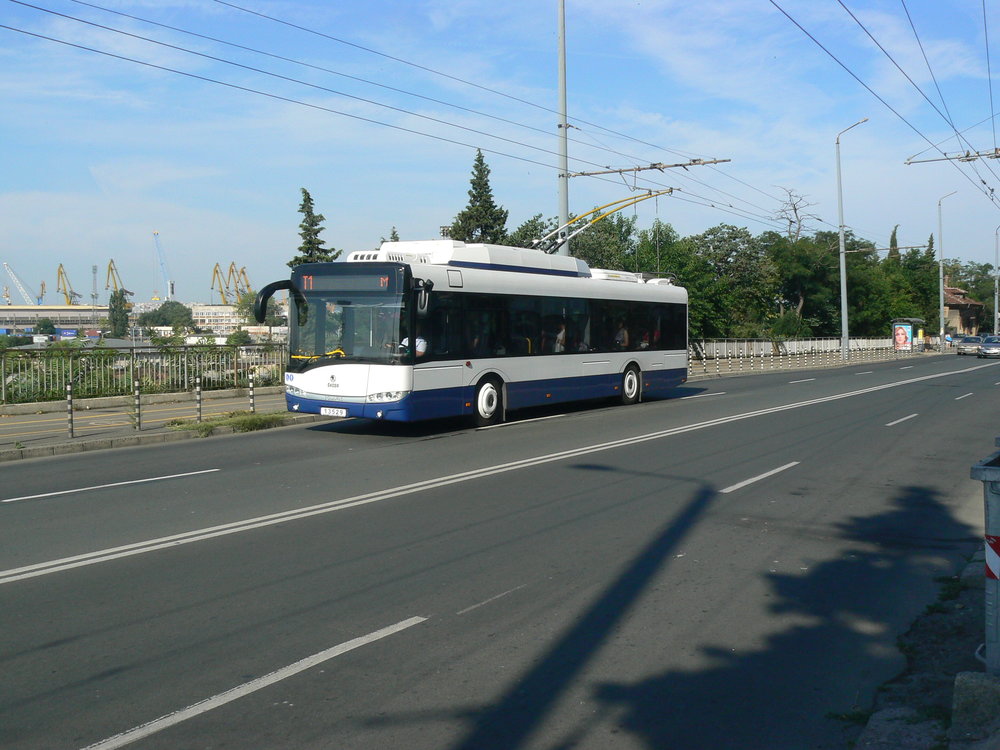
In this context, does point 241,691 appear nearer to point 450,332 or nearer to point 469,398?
point 450,332

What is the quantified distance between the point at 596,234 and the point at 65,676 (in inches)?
2865

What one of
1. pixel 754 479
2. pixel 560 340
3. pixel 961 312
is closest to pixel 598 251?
pixel 560 340

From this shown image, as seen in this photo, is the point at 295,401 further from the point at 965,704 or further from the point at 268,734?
the point at 965,704

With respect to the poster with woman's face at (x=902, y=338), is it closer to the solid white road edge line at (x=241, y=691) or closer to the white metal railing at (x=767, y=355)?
the white metal railing at (x=767, y=355)

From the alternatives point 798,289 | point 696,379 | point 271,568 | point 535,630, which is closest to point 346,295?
point 271,568

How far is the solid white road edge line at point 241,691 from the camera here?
400 centimetres

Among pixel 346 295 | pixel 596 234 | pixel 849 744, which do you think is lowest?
pixel 849 744

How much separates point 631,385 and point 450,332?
25.2ft

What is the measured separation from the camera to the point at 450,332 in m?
16.3

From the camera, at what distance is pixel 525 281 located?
18688 mm

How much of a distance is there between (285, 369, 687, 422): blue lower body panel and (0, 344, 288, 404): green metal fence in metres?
7.67

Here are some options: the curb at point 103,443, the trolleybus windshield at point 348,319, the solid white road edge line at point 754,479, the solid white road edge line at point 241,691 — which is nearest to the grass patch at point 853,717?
the solid white road edge line at point 241,691

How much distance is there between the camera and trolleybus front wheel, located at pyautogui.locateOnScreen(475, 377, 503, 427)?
17203 mm

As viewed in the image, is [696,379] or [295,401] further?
[696,379]
